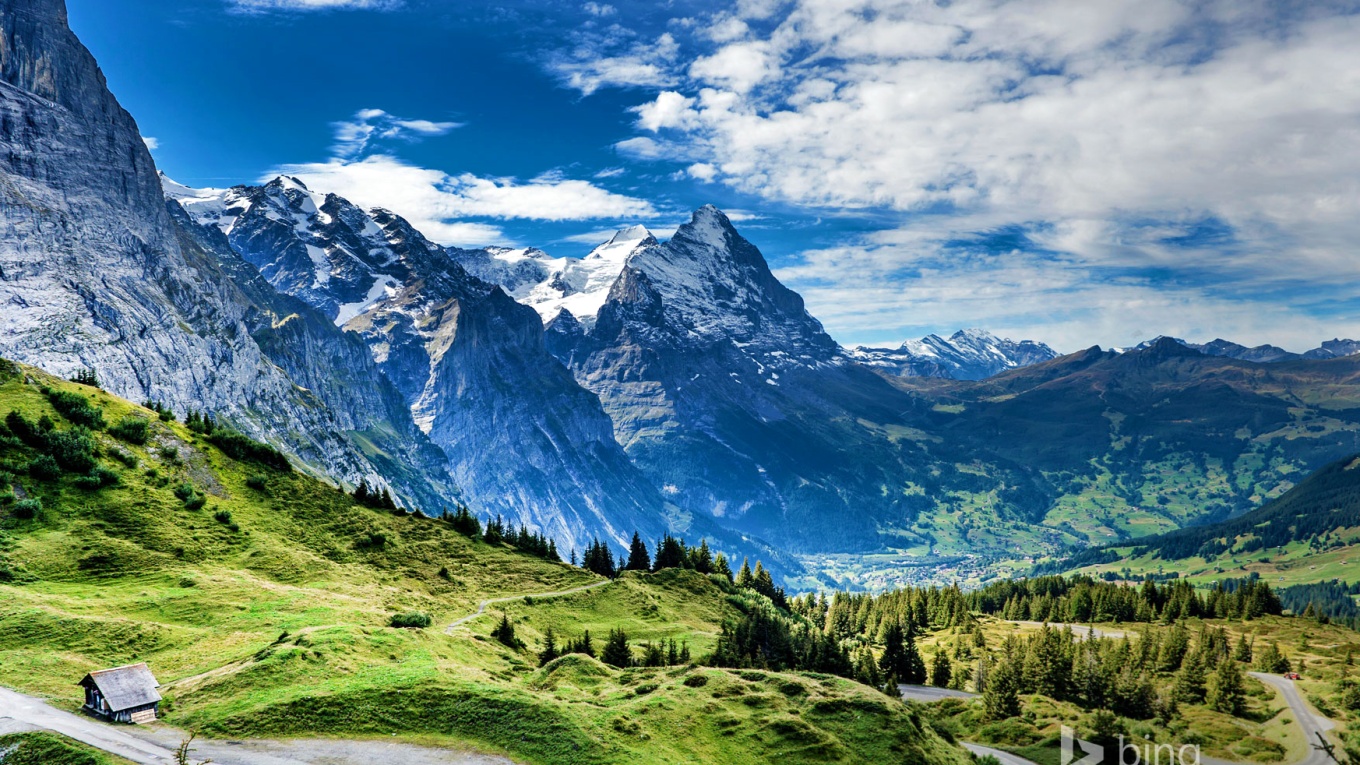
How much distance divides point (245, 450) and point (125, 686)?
302ft

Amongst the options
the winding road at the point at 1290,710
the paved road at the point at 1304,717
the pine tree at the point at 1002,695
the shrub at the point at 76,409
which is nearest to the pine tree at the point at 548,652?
the winding road at the point at 1290,710

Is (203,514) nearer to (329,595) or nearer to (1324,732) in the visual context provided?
(329,595)

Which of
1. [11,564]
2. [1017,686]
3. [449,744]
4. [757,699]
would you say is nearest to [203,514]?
[11,564]

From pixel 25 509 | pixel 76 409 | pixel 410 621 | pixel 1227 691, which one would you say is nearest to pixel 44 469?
pixel 25 509

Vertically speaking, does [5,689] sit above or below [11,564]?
below

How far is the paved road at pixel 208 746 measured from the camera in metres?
54.2

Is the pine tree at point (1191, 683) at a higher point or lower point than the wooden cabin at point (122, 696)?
lower

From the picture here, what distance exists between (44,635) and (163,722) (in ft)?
75.7

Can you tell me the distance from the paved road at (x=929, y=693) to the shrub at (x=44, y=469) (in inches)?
5586

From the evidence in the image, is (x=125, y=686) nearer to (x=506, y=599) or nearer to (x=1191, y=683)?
(x=506, y=599)

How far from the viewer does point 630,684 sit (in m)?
89.5

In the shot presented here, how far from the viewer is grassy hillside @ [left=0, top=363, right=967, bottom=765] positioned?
6562 cm

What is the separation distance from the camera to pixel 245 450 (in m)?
143
